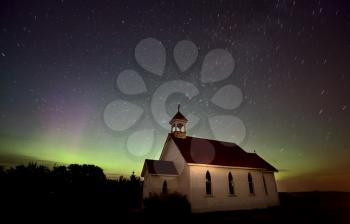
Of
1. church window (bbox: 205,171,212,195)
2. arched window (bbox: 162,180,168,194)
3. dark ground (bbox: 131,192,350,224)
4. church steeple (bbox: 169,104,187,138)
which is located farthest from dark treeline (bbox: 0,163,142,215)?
church steeple (bbox: 169,104,187,138)

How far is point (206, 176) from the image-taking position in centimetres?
2039

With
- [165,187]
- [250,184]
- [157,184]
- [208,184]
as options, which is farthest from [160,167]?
[250,184]

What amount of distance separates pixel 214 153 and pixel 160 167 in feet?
23.6

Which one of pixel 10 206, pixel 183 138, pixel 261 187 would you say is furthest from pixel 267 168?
pixel 10 206

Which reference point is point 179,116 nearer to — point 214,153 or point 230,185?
point 214,153

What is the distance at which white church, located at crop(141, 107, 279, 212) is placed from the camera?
19375mm

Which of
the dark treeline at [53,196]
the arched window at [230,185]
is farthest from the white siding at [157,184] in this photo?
the dark treeline at [53,196]

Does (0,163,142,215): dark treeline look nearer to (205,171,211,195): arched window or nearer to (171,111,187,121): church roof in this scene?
(205,171,211,195): arched window

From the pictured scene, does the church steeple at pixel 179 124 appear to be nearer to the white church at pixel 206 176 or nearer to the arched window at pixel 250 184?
the white church at pixel 206 176

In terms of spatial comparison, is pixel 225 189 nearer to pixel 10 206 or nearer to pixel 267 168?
pixel 267 168

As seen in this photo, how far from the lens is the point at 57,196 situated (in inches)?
366

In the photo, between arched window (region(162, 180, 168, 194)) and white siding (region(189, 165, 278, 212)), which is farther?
arched window (region(162, 180, 168, 194))

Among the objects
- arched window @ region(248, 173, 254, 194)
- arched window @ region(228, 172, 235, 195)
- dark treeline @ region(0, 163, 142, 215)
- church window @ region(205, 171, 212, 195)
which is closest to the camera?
dark treeline @ region(0, 163, 142, 215)

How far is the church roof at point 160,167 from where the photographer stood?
19734 mm
